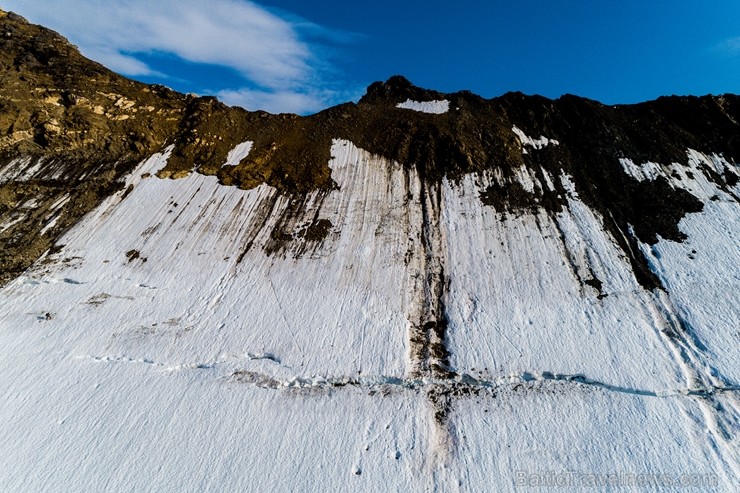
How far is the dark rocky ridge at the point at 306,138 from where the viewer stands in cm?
1980

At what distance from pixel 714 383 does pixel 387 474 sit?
33.2 feet

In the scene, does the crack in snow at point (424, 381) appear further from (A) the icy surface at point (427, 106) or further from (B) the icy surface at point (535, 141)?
(A) the icy surface at point (427, 106)

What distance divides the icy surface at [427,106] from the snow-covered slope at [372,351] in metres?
10.4

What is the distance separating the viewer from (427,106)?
28.5m

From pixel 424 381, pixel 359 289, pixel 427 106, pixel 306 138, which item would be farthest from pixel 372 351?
pixel 427 106

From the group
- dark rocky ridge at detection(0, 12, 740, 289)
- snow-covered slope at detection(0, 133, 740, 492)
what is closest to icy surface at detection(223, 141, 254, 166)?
dark rocky ridge at detection(0, 12, 740, 289)

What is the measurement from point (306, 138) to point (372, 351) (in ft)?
57.2

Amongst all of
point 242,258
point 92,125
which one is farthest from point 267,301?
point 92,125

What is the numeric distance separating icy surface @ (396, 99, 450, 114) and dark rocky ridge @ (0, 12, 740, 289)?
28.2 inches

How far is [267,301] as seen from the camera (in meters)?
15.2

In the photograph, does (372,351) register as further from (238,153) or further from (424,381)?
(238,153)

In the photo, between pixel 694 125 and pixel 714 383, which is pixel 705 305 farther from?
pixel 694 125

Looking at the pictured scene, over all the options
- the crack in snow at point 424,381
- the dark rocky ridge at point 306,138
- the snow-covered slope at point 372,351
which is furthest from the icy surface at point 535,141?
the crack in snow at point 424,381

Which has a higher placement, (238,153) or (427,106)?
(427,106)
